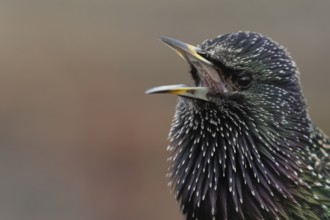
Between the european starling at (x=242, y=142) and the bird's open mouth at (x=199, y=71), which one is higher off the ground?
the bird's open mouth at (x=199, y=71)

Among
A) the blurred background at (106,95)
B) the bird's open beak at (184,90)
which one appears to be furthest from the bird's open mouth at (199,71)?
the blurred background at (106,95)

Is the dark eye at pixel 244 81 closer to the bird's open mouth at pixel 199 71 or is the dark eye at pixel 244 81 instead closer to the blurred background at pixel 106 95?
the bird's open mouth at pixel 199 71

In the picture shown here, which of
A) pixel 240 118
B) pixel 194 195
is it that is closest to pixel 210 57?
pixel 240 118

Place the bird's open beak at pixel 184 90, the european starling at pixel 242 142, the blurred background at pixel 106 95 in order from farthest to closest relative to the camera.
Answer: the blurred background at pixel 106 95 < the european starling at pixel 242 142 < the bird's open beak at pixel 184 90

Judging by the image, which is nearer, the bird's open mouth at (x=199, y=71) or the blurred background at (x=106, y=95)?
the bird's open mouth at (x=199, y=71)

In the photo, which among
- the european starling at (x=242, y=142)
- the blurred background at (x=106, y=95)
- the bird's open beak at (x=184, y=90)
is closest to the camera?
the bird's open beak at (x=184, y=90)

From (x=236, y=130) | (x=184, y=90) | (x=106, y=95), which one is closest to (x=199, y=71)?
(x=184, y=90)
